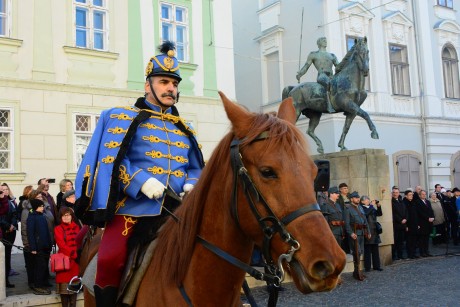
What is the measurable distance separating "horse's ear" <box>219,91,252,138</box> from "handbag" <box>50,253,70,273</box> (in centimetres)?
565

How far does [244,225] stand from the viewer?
2.45 meters

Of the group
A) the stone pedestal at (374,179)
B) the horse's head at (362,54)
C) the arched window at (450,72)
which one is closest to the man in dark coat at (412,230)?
the stone pedestal at (374,179)

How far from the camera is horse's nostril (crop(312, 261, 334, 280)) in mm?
2037

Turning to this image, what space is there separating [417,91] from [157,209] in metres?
22.0

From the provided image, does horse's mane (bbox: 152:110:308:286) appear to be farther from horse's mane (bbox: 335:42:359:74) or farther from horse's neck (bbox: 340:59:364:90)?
horse's mane (bbox: 335:42:359:74)

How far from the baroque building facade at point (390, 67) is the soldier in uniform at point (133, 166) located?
17.4 m

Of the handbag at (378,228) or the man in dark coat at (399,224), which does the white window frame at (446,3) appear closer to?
the man in dark coat at (399,224)

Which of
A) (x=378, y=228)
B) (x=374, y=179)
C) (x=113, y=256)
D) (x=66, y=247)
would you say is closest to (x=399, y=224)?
(x=374, y=179)

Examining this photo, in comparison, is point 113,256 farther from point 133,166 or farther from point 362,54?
point 362,54

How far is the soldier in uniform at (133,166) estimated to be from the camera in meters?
3.11

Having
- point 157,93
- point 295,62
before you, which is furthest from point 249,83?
point 157,93

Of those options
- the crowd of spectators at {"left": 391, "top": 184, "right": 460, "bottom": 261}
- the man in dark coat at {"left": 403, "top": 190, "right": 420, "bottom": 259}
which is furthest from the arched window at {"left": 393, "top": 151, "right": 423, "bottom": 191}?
the man in dark coat at {"left": 403, "top": 190, "right": 420, "bottom": 259}

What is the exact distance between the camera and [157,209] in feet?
10.7

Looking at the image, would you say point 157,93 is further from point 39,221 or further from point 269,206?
point 39,221
